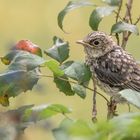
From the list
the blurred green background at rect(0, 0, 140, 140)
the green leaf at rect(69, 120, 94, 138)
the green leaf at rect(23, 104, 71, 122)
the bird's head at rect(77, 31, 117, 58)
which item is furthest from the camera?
the blurred green background at rect(0, 0, 140, 140)

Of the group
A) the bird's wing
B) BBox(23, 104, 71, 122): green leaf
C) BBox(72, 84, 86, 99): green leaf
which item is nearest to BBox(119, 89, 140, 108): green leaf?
BBox(23, 104, 71, 122): green leaf

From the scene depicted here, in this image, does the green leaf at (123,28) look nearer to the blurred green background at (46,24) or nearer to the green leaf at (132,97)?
the green leaf at (132,97)

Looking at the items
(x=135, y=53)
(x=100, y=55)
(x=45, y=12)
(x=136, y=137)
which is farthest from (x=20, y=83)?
(x=45, y=12)

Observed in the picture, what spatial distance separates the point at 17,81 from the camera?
2.07 meters

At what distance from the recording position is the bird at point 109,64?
12.2ft

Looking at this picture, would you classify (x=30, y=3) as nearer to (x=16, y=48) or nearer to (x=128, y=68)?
(x=128, y=68)

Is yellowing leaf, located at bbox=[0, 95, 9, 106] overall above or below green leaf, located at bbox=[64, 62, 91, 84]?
below

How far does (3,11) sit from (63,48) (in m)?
6.85

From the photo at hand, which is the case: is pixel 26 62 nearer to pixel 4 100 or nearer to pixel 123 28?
pixel 4 100

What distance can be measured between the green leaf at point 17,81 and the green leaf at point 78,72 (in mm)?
→ 150

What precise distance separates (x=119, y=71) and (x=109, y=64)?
0.14 metres

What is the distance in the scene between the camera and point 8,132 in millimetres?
1350

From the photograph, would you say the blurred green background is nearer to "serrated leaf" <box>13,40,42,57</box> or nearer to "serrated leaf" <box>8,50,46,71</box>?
"serrated leaf" <box>13,40,42,57</box>

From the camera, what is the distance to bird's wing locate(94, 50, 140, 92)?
3695 millimetres
